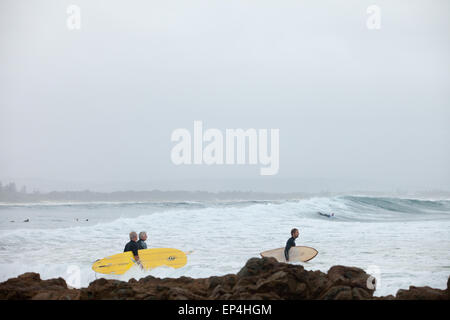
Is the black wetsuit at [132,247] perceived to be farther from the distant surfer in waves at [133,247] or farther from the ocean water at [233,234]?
the ocean water at [233,234]

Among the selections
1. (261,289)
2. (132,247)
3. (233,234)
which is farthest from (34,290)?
(233,234)

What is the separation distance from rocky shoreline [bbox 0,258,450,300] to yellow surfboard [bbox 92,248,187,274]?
158 cm

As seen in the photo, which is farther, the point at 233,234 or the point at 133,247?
the point at 233,234

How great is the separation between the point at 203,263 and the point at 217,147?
171 centimetres

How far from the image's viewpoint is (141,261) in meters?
5.19

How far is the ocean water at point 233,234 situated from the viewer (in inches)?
235

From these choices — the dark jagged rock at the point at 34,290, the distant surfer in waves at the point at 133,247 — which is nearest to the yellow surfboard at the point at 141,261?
the distant surfer in waves at the point at 133,247

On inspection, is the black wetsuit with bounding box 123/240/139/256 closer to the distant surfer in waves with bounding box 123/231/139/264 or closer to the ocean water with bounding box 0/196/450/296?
the distant surfer in waves with bounding box 123/231/139/264

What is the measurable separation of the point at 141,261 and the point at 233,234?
310 cm

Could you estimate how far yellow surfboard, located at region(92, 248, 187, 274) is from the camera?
5.18 meters

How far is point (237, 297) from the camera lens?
3166 millimetres

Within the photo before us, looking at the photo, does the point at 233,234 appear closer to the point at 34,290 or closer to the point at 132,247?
the point at 132,247

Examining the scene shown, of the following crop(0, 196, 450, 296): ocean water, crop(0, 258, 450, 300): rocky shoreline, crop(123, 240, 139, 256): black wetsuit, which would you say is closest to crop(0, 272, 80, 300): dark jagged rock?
crop(0, 258, 450, 300): rocky shoreline
